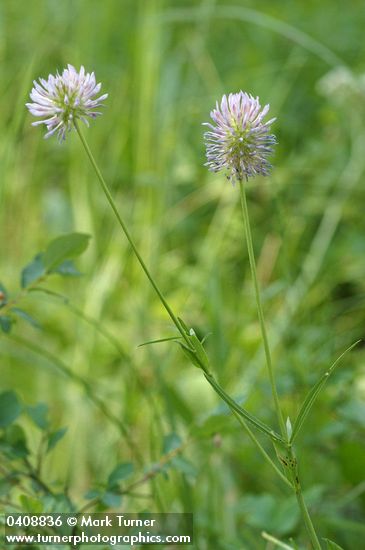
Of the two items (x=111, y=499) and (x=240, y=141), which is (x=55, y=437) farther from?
(x=240, y=141)

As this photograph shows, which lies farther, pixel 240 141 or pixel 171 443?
pixel 171 443

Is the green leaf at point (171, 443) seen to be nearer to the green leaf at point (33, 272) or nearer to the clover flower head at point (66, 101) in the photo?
the green leaf at point (33, 272)

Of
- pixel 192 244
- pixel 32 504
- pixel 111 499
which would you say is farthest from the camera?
pixel 192 244

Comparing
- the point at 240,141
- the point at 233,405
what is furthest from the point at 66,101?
the point at 233,405

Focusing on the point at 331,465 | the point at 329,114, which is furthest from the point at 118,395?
the point at 329,114

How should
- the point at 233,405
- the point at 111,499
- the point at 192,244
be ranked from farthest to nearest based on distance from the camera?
the point at 192,244 < the point at 111,499 < the point at 233,405

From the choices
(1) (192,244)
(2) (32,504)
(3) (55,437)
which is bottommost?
(2) (32,504)

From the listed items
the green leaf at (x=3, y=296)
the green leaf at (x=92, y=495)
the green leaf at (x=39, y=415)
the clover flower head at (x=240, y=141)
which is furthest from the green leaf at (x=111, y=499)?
the clover flower head at (x=240, y=141)
